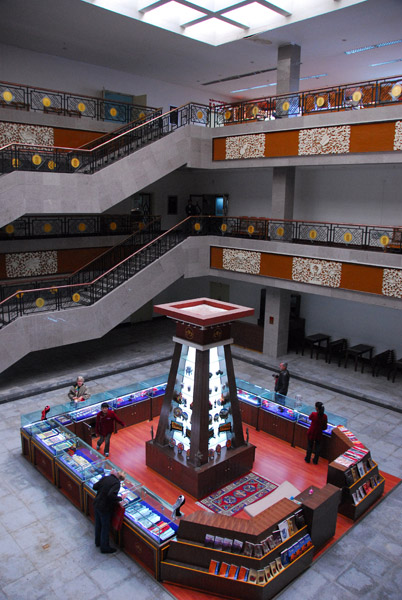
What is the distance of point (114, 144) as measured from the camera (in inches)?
669

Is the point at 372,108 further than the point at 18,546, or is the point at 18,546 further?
the point at 372,108

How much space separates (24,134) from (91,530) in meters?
13.0

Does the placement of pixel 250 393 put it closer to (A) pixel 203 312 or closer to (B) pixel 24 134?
(A) pixel 203 312

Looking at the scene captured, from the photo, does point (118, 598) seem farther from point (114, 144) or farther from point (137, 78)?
point (137, 78)

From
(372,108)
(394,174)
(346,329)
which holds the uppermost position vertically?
(372,108)

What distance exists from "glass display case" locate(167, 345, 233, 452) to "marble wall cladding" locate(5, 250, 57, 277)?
32.4ft

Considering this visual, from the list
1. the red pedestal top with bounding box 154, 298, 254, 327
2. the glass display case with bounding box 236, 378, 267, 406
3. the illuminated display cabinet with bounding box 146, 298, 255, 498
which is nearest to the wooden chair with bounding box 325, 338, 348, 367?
the glass display case with bounding box 236, 378, 267, 406

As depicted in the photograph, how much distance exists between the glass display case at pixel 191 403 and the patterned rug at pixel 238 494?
87 centimetres

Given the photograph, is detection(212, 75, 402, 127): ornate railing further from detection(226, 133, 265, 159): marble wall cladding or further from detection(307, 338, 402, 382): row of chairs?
detection(307, 338, 402, 382): row of chairs

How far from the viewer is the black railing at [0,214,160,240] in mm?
17391

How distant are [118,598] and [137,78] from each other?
20386 millimetres

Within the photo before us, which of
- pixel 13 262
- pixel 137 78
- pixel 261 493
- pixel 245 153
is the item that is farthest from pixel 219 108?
pixel 261 493

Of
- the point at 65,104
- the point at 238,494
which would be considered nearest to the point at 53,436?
the point at 238,494

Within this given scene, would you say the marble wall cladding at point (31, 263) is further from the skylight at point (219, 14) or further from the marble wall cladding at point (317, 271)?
the marble wall cladding at point (317, 271)
